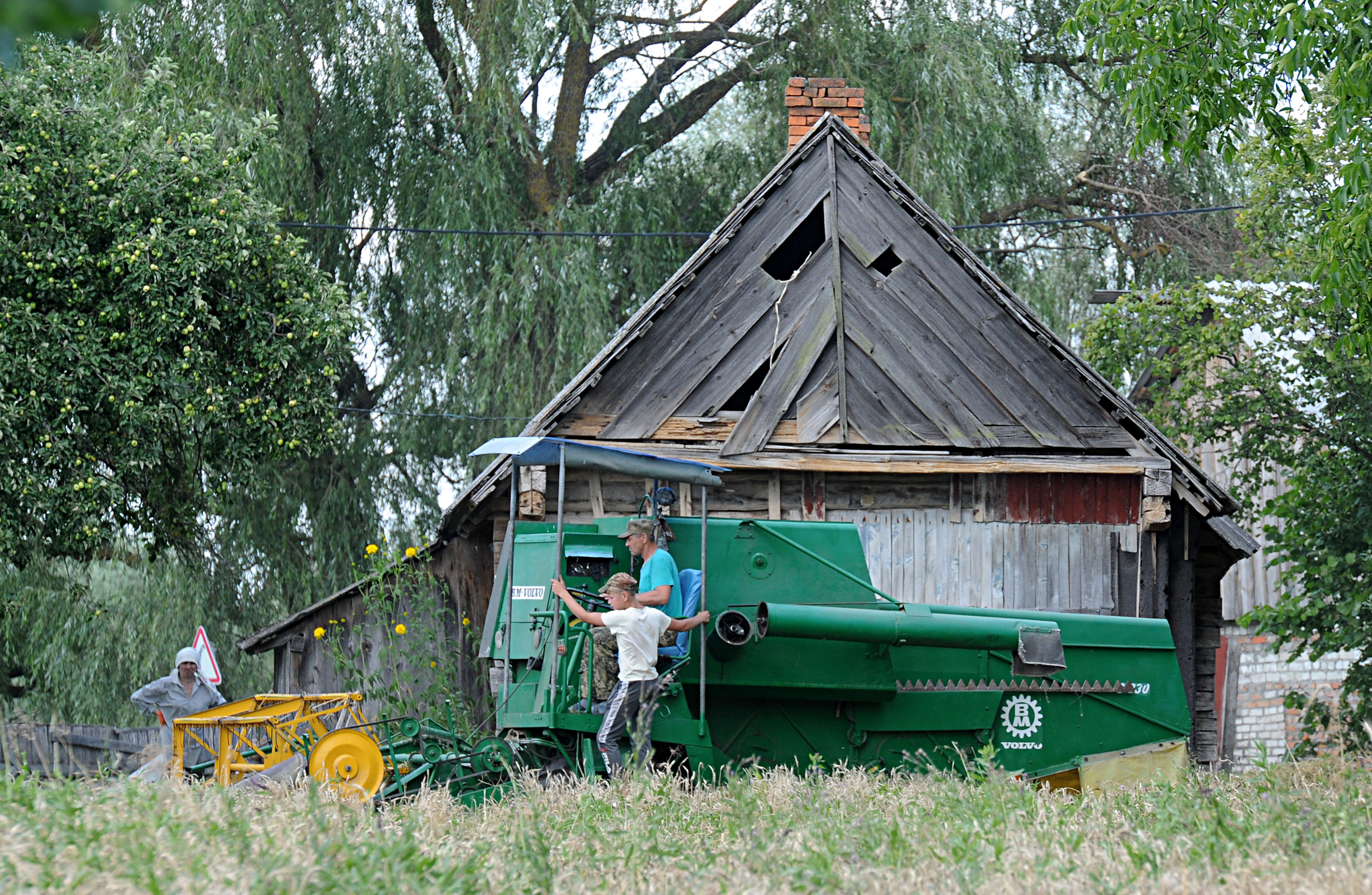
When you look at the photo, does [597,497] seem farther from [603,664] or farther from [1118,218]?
[1118,218]

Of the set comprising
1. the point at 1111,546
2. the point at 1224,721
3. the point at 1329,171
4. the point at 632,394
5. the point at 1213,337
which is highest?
the point at 1329,171

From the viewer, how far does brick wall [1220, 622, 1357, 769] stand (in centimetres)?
2109

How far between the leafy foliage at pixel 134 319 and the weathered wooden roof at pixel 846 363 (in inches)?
95.2

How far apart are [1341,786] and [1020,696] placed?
2.11m

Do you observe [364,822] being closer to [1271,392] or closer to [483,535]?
[483,535]

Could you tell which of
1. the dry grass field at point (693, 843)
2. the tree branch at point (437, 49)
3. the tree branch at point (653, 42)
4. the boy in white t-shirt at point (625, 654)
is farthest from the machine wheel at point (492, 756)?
the tree branch at point (653, 42)

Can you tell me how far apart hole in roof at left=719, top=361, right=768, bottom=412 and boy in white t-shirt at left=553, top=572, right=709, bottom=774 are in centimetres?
471

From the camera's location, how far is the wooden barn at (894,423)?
478 inches

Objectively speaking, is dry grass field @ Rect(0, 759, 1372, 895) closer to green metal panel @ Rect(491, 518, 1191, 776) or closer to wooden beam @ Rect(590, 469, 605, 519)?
green metal panel @ Rect(491, 518, 1191, 776)

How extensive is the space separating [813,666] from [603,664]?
1.41m

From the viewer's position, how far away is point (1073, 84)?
66.4ft

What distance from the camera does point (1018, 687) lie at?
9422 mm

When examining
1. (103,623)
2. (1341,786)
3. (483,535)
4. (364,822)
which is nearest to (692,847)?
(364,822)

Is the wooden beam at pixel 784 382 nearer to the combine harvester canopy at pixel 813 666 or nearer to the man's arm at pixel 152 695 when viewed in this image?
the combine harvester canopy at pixel 813 666
